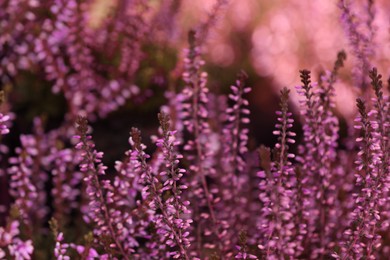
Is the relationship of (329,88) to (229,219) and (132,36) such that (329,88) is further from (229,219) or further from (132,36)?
(132,36)

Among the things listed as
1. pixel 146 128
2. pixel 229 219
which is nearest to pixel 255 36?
pixel 146 128

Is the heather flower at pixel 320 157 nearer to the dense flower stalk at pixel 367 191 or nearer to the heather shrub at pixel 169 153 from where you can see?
the heather shrub at pixel 169 153

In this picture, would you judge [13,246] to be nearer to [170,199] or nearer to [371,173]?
[170,199]

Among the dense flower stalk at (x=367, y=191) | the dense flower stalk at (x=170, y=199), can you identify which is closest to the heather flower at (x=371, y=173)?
the dense flower stalk at (x=367, y=191)

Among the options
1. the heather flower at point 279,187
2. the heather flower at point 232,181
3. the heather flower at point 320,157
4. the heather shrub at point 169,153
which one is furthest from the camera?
the heather flower at point 232,181

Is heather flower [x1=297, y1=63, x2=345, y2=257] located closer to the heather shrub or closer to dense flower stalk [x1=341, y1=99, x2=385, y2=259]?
the heather shrub

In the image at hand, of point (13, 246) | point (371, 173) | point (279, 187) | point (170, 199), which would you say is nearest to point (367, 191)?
point (371, 173)

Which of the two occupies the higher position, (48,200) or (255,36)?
(255,36)

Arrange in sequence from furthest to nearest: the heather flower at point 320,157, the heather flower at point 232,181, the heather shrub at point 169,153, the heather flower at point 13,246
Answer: the heather flower at point 232,181
the heather flower at point 320,157
the heather flower at point 13,246
the heather shrub at point 169,153
